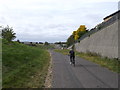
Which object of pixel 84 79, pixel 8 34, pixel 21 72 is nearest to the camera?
pixel 84 79

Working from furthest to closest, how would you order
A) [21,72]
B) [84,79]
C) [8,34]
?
[8,34], [21,72], [84,79]

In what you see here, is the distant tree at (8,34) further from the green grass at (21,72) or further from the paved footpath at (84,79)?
the paved footpath at (84,79)

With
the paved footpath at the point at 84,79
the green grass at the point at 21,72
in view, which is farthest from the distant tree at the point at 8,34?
the paved footpath at the point at 84,79

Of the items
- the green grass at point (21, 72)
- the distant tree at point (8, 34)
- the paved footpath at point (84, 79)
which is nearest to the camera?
the paved footpath at point (84, 79)

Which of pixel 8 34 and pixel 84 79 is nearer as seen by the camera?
pixel 84 79

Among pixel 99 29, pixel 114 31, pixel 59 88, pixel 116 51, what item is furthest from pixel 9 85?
pixel 99 29

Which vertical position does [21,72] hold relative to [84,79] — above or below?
above

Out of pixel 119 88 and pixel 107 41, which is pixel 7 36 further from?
pixel 119 88

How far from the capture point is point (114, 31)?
1086 inches

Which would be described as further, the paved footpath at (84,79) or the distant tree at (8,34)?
the distant tree at (8,34)

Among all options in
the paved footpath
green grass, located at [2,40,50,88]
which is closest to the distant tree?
green grass, located at [2,40,50,88]

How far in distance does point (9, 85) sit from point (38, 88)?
1445mm

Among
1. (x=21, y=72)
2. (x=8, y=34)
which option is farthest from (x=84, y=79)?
(x=8, y=34)

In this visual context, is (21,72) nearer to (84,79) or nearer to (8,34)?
(84,79)
